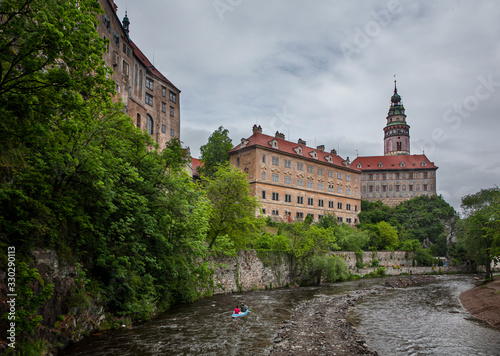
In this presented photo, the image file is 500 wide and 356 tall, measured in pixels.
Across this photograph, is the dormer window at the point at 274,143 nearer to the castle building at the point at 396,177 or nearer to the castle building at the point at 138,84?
the castle building at the point at 138,84

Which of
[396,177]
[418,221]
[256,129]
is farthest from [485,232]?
[396,177]

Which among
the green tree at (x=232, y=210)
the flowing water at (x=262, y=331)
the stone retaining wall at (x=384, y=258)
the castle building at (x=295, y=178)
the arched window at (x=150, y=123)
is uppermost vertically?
the arched window at (x=150, y=123)

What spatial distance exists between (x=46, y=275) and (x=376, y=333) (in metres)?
13.8

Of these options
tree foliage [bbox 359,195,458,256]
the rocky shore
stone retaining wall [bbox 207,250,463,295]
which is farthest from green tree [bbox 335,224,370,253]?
the rocky shore

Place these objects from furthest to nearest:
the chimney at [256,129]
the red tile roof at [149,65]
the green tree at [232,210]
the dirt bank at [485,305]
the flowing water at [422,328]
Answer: the chimney at [256,129] < the red tile roof at [149,65] < the green tree at [232,210] < the dirt bank at [485,305] < the flowing water at [422,328]

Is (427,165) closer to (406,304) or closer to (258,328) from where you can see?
(406,304)

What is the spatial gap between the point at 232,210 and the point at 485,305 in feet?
59.8

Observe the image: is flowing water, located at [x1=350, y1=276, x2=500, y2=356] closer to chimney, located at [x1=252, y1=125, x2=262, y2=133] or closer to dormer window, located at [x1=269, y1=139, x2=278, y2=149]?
dormer window, located at [x1=269, y1=139, x2=278, y2=149]

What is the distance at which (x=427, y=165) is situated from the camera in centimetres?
10056

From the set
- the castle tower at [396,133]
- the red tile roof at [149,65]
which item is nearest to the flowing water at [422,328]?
the red tile roof at [149,65]

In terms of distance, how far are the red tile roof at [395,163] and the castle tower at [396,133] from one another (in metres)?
6.99

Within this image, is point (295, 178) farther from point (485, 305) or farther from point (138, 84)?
point (485, 305)

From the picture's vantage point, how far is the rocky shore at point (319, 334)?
1282cm

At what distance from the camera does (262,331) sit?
15828mm
